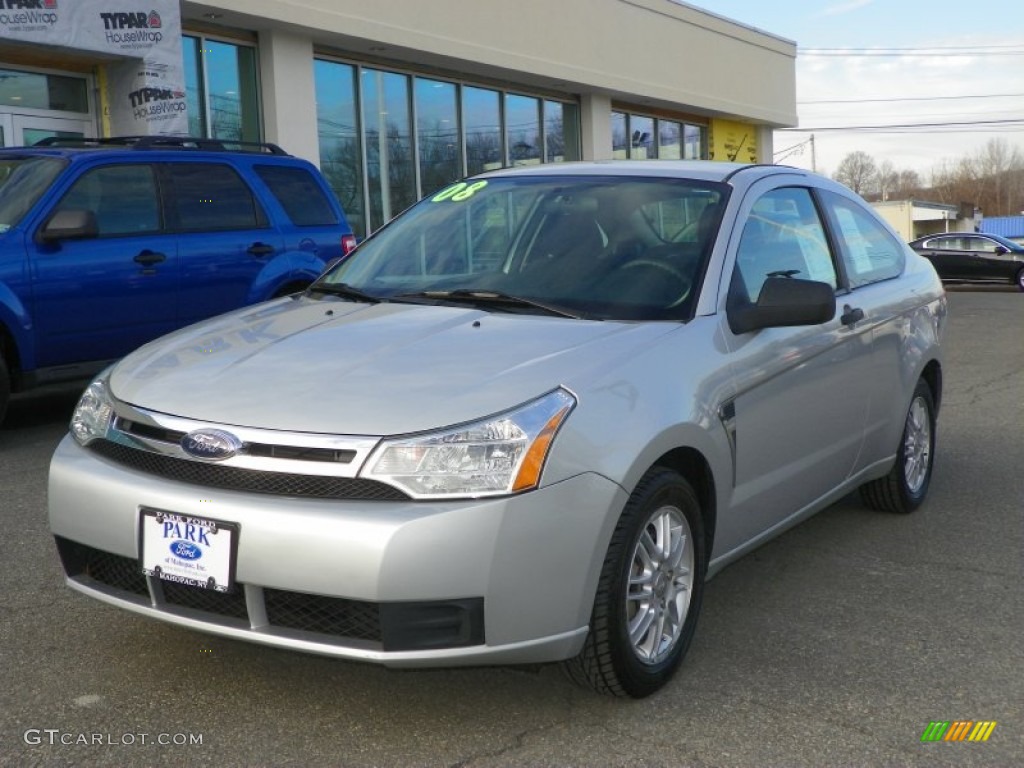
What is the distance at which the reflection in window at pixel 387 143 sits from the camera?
17000 millimetres

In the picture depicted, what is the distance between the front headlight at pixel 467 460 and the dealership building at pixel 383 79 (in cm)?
1030

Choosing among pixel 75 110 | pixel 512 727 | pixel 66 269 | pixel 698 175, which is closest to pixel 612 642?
pixel 512 727

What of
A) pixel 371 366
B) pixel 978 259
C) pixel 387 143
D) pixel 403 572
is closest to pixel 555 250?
pixel 371 366

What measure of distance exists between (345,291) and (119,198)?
4.19 m

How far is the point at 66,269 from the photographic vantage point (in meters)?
7.36

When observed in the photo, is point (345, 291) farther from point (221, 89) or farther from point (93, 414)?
point (221, 89)

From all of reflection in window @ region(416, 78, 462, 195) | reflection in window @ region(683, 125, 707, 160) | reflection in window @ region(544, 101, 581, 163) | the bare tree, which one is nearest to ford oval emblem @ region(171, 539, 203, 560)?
reflection in window @ region(416, 78, 462, 195)

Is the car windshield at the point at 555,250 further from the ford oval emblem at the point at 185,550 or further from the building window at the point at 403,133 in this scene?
the building window at the point at 403,133

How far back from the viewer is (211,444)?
300 cm

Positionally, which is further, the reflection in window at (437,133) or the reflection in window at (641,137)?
the reflection in window at (641,137)

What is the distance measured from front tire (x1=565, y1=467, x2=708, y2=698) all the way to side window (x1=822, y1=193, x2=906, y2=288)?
1875 mm

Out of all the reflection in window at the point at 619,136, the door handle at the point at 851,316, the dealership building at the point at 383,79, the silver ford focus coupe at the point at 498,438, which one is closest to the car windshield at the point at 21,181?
the silver ford focus coupe at the point at 498,438

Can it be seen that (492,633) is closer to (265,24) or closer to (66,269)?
(66,269)

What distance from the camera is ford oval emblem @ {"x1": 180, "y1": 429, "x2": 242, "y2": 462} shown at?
2979 mm
